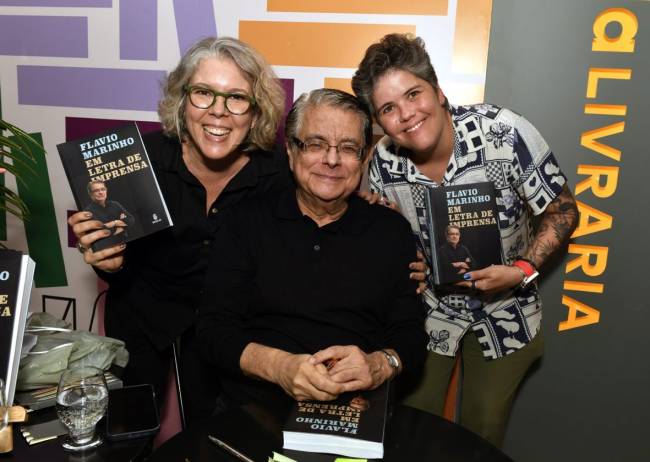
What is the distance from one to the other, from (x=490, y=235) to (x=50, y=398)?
1436 millimetres

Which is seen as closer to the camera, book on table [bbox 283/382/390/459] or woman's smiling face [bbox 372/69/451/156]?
book on table [bbox 283/382/390/459]

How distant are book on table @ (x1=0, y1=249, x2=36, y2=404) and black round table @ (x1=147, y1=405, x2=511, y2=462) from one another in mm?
419

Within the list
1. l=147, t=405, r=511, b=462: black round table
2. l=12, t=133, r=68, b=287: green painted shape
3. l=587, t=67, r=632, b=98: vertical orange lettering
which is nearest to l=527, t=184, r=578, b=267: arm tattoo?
l=587, t=67, r=632, b=98: vertical orange lettering

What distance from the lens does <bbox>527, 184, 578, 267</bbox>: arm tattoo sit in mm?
2121

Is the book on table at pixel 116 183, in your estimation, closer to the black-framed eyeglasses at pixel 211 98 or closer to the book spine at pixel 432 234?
the black-framed eyeglasses at pixel 211 98

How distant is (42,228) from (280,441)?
90.3 inches

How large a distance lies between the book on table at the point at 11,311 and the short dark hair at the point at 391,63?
3.74 feet

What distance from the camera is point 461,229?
1960 millimetres

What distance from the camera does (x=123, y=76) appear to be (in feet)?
9.58

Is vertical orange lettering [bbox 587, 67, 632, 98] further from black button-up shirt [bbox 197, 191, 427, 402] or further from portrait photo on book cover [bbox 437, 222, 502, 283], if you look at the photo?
black button-up shirt [bbox 197, 191, 427, 402]

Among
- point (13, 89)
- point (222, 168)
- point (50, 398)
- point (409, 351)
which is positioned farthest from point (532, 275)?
point (13, 89)

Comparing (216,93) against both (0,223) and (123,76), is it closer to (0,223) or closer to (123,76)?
(123,76)

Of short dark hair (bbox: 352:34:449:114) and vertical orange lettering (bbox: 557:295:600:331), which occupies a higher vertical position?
short dark hair (bbox: 352:34:449:114)

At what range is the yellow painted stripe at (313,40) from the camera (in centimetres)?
263
